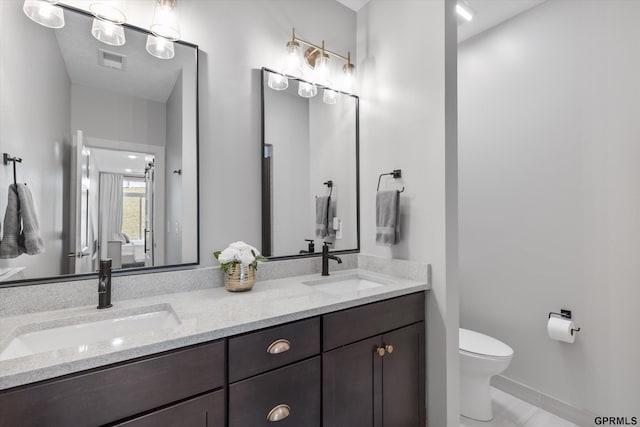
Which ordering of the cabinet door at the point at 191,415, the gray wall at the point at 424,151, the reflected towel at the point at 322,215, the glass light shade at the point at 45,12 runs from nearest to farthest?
1. the cabinet door at the point at 191,415
2. the glass light shade at the point at 45,12
3. the gray wall at the point at 424,151
4. the reflected towel at the point at 322,215

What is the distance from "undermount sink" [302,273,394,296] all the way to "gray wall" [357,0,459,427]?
0.20 meters

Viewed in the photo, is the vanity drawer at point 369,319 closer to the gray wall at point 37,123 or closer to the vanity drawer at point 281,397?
the vanity drawer at point 281,397

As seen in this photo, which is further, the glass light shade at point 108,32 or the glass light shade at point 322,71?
the glass light shade at point 322,71

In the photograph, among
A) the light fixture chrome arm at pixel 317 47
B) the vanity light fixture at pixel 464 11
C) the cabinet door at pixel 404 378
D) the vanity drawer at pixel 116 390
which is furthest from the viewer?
the vanity light fixture at pixel 464 11

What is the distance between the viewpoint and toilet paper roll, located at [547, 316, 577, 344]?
1.85 metres

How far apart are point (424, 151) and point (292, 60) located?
94 cm

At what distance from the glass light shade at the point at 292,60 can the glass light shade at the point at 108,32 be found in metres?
0.81

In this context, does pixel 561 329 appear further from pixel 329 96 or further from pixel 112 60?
pixel 112 60

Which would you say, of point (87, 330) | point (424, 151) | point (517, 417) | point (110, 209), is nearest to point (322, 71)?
point (424, 151)

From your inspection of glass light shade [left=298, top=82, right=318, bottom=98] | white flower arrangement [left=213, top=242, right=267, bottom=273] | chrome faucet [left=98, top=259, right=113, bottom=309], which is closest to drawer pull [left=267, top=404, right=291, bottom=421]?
white flower arrangement [left=213, top=242, right=267, bottom=273]

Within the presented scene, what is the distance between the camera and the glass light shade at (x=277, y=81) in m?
1.74

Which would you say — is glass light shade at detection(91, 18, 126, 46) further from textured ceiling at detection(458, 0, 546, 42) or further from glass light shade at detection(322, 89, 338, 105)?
textured ceiling at detection(458, 0, 546, 42)

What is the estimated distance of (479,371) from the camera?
1860mm

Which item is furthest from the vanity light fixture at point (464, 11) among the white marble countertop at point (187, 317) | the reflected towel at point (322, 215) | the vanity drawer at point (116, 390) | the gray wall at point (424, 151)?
the vanity drawer at point (116, 390)
